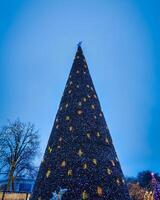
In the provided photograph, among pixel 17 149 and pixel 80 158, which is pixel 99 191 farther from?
pixel 17 149

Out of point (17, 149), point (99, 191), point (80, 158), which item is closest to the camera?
point (99, 191)

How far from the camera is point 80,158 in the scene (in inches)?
421

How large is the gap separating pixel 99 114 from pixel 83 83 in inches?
75.4

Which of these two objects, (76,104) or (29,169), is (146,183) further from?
(76,104)

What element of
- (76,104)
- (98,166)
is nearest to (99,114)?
(76,104)

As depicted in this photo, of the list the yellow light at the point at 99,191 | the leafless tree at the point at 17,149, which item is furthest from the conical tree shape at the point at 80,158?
the leafless tree at the point at 17,149

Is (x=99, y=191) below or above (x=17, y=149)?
below

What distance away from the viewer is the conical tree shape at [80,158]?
32.8 feet

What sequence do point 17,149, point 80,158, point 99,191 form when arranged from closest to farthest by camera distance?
point 99,191, point 80,158, point 17,149

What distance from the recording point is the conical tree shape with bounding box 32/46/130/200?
1000 centimetres

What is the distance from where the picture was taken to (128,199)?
411 inches

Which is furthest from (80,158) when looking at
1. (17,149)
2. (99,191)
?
(17,149)

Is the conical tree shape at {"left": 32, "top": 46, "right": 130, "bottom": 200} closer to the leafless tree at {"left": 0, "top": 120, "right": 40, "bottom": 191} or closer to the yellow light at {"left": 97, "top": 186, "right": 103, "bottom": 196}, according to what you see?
the yellow light at {"left": 97, "top": 186, "right": 103, "bottom": 196}

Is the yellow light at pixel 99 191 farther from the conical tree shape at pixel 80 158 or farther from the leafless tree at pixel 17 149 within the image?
the leafless tree at pixel 17 149
